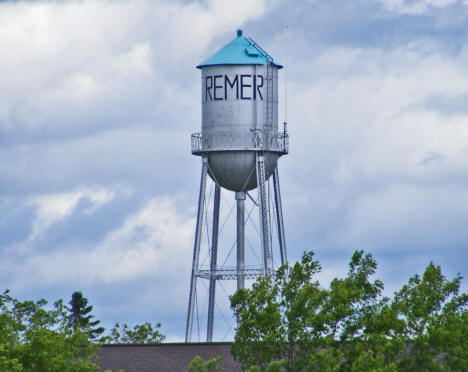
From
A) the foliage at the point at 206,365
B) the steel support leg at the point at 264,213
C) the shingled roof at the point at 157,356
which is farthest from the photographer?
the steel support leg at the point at 264,213

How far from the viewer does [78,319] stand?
104 m

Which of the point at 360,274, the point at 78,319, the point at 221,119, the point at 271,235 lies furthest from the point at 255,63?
the point at 78,319

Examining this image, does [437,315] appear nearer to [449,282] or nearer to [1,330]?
[449,282]

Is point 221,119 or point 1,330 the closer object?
point 1,330

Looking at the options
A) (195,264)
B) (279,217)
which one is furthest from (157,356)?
(279,217)

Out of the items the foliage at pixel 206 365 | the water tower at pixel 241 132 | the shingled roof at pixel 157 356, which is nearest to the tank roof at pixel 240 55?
the water tower at pixel 241 132

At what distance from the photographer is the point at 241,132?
7112 cm

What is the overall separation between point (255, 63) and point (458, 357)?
22443 mm

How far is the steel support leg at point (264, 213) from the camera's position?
70.5m

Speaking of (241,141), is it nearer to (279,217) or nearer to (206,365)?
(279,217)

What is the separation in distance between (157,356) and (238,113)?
1302 cm

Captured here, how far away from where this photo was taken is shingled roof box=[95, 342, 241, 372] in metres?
62.6

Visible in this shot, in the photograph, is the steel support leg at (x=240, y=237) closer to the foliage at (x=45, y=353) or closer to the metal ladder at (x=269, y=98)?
the metal ladder at (x=269, y=98)

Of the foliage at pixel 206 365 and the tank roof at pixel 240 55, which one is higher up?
the tank roof at pixel 240 55
